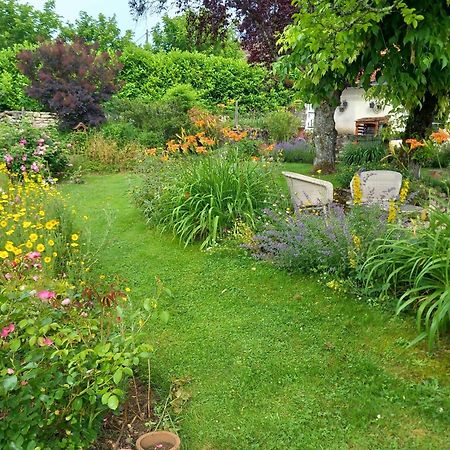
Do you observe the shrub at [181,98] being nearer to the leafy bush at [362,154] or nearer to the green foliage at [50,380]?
the leafy bush at [362,154]

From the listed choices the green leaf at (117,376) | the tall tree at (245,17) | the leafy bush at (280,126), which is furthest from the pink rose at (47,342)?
the leafy bush at (280,126)

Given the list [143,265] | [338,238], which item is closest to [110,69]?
[143,265]

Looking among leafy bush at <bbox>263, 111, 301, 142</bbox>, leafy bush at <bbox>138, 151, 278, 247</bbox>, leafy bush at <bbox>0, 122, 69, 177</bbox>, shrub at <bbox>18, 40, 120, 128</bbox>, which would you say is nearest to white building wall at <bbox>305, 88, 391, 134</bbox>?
leafy bush at <bbox>263, 111, 301, 142</bbox>

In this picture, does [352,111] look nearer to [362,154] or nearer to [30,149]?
[362,154]

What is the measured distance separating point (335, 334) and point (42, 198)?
3.29m

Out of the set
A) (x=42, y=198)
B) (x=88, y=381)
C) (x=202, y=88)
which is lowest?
(x=88, y=381)

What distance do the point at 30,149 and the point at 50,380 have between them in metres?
7.39

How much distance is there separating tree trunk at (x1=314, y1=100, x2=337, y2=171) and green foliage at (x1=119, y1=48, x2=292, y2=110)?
19.2ft

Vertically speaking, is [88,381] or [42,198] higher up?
[42,198]

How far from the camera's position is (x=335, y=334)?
318 cm

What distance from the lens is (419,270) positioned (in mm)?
3275

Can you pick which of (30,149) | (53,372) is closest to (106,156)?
(30,149)

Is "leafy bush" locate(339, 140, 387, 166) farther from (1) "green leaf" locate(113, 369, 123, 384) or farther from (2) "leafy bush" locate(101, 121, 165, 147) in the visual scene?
(1) "green leaf" locate(113, 369, 123, 384)

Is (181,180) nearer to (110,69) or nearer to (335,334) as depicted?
(335,334)
